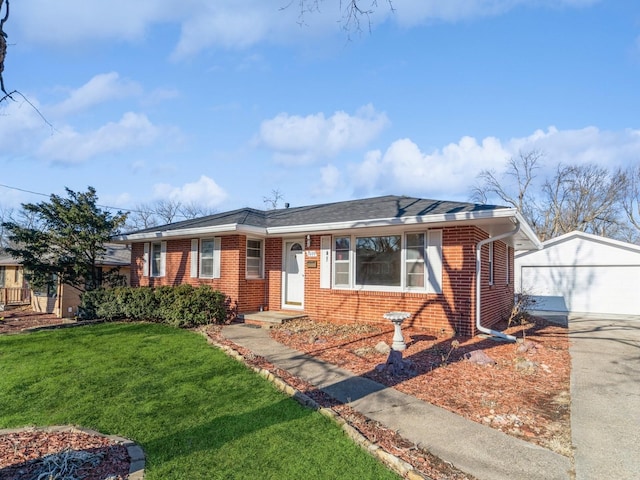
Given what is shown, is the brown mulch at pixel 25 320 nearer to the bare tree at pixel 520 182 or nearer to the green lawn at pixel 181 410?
the green lawn at pixel 181 410

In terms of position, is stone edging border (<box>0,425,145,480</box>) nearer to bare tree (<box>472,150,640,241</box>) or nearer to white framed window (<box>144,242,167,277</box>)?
white framed window (<box>144,242,167,277</box>)

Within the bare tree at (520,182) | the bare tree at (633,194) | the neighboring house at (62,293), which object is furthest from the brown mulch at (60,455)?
the bare tree at (633,194)

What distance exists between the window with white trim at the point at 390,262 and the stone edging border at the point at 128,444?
6951mm

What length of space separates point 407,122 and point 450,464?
37.5 feet

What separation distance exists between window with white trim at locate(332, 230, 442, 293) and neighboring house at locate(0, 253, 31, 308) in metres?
19.1

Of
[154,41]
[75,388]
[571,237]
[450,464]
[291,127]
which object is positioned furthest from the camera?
[291,127]

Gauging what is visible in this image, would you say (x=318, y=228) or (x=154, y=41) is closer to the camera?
(x=154, y=41)

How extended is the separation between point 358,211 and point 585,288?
12.0 m

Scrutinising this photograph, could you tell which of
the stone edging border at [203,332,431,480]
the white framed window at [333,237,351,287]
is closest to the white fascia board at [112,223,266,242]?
the white framed window at [333,237,351,287]

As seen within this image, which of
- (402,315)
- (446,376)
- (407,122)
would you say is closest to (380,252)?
(402,315)

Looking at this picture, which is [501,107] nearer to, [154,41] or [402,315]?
[402,315]

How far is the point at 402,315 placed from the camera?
690 centimetres

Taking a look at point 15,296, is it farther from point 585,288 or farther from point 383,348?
point 585,288

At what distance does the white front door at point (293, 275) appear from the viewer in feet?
36.6
